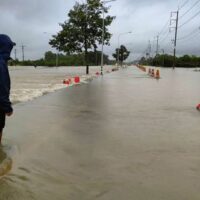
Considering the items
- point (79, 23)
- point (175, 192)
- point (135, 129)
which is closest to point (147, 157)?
point (175, 192)

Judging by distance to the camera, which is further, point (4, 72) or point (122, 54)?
point (122, 54)

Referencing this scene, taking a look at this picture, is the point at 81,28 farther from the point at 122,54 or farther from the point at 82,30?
the point at 122,54

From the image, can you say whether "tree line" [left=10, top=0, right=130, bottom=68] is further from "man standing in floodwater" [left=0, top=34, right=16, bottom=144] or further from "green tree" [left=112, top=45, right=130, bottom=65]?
"green tree" [left=112, top=45, right=130, bottom=65]

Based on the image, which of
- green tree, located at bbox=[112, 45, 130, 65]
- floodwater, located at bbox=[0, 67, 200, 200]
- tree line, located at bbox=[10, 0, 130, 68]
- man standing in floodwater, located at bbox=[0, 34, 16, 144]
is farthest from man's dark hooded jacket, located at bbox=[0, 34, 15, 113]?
green tree, located at bbox=[112, 45, 130, 65]

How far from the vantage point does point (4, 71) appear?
558cm

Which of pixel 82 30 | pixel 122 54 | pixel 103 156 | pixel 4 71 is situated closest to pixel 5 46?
pixel 4 71

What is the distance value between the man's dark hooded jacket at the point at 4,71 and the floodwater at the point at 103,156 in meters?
0.86

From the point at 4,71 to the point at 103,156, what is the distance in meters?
1.91

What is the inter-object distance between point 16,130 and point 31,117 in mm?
2031

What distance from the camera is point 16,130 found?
320 inches

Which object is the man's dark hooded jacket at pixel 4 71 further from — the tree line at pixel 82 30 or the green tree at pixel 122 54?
the green tree at pixel 122 54

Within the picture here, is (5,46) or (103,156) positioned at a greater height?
(5,46)

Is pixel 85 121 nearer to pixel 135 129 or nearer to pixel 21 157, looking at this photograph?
pixel 135 129

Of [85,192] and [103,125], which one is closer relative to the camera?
[85,192]
